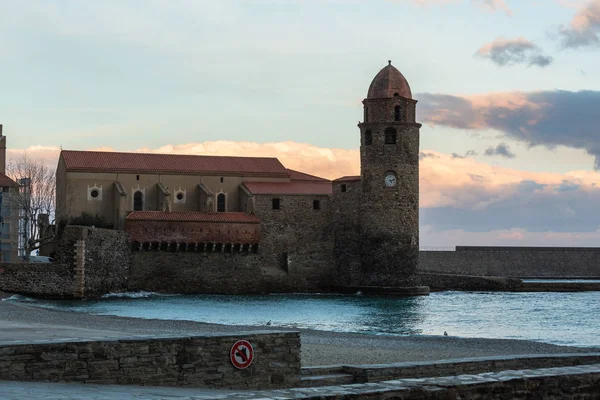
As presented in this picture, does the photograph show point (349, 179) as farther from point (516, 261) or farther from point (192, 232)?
point (516, 261)

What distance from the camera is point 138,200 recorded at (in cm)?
5622

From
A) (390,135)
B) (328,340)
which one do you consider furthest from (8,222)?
(328,340)

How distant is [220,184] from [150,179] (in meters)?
4.16

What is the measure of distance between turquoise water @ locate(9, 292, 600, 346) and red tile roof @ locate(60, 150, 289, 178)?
30.7ft

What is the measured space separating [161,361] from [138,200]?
44970 millimetres

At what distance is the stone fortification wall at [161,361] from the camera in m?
11.0

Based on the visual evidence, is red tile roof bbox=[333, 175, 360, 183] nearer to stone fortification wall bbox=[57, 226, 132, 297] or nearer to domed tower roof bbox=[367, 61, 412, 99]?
domed tower roof bbox=[367, 61, 412, 99]

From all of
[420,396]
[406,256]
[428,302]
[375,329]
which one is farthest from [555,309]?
[420,396]

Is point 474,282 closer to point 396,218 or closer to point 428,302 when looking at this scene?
point 396,218

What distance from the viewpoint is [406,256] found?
51812 millimetres

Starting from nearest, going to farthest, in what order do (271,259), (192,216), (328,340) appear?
(328,340), (192,216), (271,259)

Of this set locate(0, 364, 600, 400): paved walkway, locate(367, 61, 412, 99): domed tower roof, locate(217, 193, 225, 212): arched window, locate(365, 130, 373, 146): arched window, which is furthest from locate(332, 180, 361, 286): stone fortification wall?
locate(0, 364, 600, 400): paved walkway

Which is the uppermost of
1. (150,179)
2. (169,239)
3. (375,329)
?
(150,179)

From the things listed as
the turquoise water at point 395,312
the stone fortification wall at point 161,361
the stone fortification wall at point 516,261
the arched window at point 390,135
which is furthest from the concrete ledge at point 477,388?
the stone fortification wall at point 516,261
